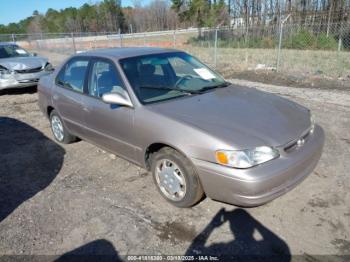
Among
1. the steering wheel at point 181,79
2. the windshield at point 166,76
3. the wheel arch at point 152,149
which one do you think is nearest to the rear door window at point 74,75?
the windshield at point 166,76

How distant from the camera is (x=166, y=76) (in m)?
3.75

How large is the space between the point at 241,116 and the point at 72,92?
2.59 metres

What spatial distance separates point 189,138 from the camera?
9.20 feet

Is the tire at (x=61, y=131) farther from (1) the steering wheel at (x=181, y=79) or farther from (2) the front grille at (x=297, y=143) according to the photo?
(2) the front grille at (x=297, y=143)

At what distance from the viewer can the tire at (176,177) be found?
115 inches

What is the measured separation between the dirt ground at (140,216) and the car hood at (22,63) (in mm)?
5357

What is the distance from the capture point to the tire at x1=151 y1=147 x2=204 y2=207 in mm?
2919

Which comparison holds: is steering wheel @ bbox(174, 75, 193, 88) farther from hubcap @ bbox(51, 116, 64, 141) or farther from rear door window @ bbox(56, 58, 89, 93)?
hubcap @ bbox(51, 116, 64, 141)

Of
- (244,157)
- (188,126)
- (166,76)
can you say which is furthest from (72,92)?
(244,157)

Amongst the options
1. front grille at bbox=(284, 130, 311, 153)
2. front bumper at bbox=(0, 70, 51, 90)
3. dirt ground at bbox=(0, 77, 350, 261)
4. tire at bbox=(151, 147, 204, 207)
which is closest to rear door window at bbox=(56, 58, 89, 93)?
dirt ground at bbox=(0, 77, 350, 261)

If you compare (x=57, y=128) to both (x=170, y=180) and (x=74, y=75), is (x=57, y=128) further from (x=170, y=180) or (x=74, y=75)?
(x=170, y=180)

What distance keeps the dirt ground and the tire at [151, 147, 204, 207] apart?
14cm

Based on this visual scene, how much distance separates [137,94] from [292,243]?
7.12 ft

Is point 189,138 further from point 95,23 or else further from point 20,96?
point 95,23
